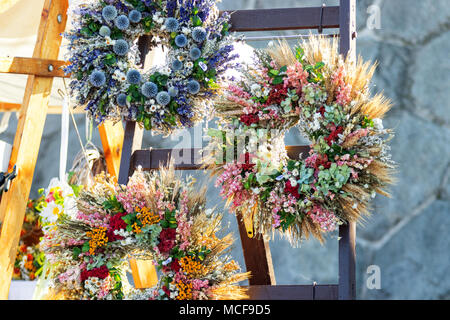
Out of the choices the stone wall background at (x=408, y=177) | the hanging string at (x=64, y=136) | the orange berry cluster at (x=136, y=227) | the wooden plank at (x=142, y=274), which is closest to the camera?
the orange berry cluster at (x=136, y=227)

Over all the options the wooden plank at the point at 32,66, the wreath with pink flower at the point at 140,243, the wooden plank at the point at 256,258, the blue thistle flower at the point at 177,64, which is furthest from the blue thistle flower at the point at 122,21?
the wooden plank at the point at 256,258

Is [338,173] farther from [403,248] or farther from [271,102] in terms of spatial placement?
[403,248]

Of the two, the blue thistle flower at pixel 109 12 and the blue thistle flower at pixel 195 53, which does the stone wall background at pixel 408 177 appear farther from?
the blue thistle flower at pixel 109 12

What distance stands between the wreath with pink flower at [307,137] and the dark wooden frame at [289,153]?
94mm

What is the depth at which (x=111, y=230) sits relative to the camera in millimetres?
2238

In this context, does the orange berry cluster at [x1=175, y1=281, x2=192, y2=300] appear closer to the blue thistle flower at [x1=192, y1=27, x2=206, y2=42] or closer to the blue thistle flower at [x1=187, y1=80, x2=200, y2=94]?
the blue thistle flower at [x1=187, y1=80, x2=200, y2=94]

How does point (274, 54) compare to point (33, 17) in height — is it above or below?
below

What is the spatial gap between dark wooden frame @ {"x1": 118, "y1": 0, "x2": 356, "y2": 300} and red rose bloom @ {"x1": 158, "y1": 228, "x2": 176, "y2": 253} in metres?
0.32

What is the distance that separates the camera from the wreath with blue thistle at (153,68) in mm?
2457

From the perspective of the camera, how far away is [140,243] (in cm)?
222

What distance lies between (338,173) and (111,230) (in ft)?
2.71

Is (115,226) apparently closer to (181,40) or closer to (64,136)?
(181,40)

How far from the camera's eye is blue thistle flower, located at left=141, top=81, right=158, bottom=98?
A: 2.43 m
